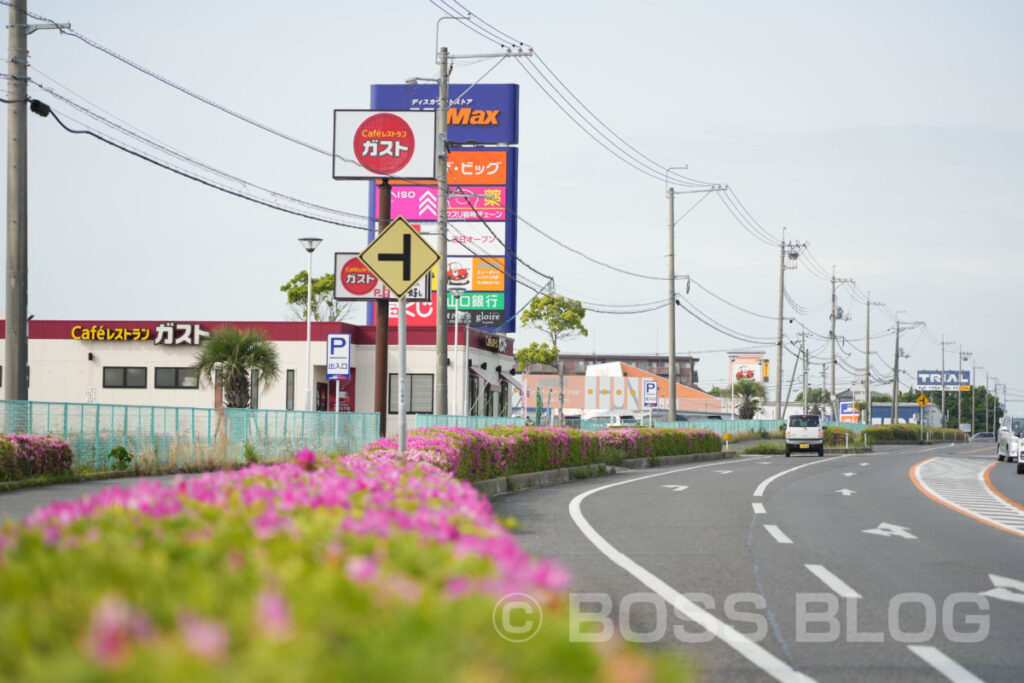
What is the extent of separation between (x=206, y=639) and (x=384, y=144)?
2547 cm

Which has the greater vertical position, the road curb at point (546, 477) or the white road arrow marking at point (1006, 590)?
the white road arrow marking at point (1006, 590)

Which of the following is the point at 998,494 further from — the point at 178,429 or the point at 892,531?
the point at 178,429

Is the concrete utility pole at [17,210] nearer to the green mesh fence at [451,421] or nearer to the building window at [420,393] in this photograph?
the green mesh fence at [451,421]

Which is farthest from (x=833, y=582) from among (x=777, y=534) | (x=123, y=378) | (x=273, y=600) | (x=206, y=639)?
(x=123, y=378)

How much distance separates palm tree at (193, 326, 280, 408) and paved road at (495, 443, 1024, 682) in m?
17.8

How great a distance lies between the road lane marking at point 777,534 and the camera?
42.8ft

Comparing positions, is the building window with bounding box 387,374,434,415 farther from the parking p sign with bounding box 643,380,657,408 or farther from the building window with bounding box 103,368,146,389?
the parking p sign with bounding box 643,380,657,408

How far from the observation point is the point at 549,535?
1352cm

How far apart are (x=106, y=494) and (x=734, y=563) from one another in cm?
713

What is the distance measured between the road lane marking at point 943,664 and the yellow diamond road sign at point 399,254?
8.35 meters

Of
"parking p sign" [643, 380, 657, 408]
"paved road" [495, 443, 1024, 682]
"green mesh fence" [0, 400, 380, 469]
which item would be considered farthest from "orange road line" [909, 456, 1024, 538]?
A: "parking p sign" [643, 380, 657, 408]

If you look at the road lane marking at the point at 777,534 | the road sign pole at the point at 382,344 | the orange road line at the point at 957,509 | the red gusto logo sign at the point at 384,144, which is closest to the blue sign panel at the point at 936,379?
the orange road line at the point at 957,509

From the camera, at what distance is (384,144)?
89.2ft

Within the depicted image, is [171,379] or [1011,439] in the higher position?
[171,379]
